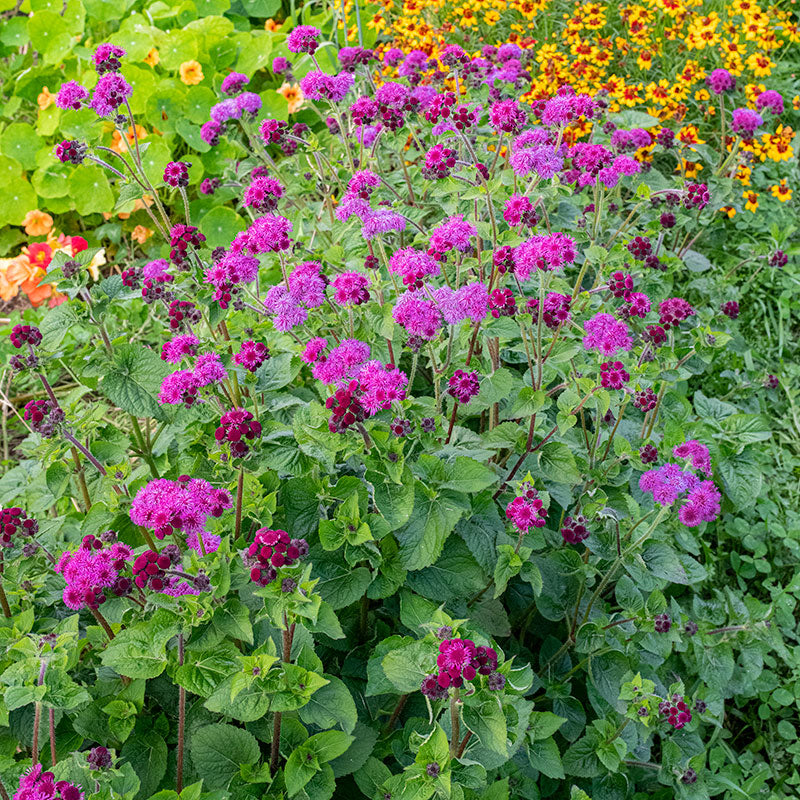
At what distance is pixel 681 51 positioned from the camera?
5266 mm

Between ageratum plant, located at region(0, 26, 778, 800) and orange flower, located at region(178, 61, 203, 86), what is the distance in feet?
7.39

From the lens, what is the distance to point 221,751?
1.89 m

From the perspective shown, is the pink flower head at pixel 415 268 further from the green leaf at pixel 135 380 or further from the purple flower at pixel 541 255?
the green leaf at pixel 135 380

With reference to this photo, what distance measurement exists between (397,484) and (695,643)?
1.30 m

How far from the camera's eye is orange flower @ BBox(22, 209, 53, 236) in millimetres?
4801

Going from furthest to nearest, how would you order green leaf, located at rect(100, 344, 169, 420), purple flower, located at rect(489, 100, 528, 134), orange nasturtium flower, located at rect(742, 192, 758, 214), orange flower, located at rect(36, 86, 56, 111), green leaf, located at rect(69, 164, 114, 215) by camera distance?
orange flower, located at rect(36, 86, 56, 111) < green leaf, located at rect(69, 164, 114, 215) < orange nasturtium flower, located at rect(742, 192, 758, 214) < purple flower, located at rect(489, 100, 528, 134) < green leaf, located at rect(100, 344, 169, 420)

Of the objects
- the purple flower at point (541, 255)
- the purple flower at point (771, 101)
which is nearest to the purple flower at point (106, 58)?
the purple flower at point (541, 255)

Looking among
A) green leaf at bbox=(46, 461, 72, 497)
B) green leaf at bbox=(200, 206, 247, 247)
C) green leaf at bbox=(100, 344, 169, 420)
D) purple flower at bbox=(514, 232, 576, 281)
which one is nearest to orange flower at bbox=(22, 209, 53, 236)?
green leaf at bbox=(200, 206, 247, 247)

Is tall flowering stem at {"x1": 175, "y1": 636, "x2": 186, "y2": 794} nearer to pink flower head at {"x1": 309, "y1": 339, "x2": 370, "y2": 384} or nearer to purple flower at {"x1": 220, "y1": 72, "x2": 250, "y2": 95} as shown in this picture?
pink flower head at {"x1": 309, "y1": 339, "x2": 370, "y2": 384}

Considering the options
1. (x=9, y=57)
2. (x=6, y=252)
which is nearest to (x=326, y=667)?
(x=6, y=252)

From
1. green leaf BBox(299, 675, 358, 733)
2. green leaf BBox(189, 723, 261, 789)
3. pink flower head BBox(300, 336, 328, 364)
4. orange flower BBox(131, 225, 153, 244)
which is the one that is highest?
pink flower head BBox(300, 336, 328, 364)

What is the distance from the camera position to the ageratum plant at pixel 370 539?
1750 mm

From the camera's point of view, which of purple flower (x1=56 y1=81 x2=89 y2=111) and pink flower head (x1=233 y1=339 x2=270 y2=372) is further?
purple flower (x1=56 y1=81 x2=89 y2=111)

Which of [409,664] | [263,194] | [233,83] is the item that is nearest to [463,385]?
[409,664]
